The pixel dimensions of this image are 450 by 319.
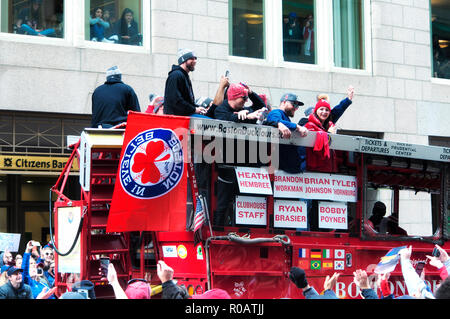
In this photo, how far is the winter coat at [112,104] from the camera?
951 centimetres

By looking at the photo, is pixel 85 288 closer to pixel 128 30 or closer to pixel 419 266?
pixel 419 266

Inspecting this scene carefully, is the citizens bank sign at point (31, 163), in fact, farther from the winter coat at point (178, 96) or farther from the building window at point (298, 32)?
the winter coat at point (178, 96)

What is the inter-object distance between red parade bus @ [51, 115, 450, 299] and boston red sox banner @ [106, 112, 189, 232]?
0.14 meters

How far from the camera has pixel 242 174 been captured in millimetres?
8375

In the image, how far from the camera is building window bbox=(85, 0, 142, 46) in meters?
15.3

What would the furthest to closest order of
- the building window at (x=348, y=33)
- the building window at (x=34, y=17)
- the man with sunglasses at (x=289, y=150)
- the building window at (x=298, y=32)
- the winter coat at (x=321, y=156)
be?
1. the building window at (x=348, y=33)
2. the building window at (x=298, y=32)
3. the building window at (x=34, y=17)
4. the winter coat at (x=321, y=156)
5. the man with sunglasses at (x=289, y=150)

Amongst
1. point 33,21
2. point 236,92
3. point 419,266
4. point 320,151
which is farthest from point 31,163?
point 419,266

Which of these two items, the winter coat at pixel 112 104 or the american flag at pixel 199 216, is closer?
the american flag at pixel 199 216

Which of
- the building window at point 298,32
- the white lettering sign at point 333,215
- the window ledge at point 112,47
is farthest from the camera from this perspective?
the building window at point 298,32

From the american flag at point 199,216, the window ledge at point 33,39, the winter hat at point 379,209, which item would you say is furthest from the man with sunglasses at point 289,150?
the window ledge at point 33,39

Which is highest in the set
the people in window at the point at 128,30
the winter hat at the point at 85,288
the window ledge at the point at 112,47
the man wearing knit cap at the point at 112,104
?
the people in window at the point at 128,30

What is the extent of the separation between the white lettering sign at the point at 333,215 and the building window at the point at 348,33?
30.7 ft
